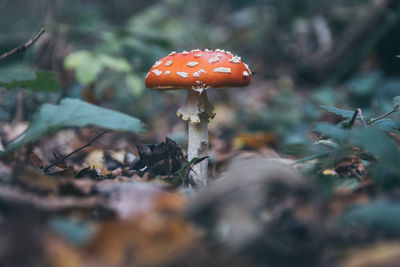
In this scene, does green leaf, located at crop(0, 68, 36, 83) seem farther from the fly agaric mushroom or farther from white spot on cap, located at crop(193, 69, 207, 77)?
white spot on cap, located at crop(193, 69, 207, 77)

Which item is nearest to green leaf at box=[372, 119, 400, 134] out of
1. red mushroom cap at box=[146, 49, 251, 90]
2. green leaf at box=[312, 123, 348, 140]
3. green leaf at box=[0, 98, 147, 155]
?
green leaf at box=[312, 123, 348, 140]

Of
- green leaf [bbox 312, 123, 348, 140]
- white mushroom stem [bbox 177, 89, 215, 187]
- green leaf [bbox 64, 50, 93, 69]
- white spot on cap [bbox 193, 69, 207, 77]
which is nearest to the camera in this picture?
green leaf [bbox 312, 123, 348, 140]

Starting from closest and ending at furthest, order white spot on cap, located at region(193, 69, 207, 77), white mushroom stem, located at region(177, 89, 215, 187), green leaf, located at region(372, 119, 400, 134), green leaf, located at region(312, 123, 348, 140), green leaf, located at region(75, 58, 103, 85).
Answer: green leaf, located at region(312, 123, 348, 140), green leaf, located at region(372, 119, 400, 134), white spot on cap, located at region(193, 69, 207, 77), white mushroom stem, located at region(177, 89, 215, 187), green leaf, located at region(75, 58, 103, 85)

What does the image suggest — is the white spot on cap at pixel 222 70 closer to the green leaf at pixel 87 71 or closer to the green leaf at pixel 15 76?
the green leaf at pixel 15 76

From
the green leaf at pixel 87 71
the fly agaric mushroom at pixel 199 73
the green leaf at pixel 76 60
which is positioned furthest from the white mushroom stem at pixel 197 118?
the green leaf at pixel 76 60

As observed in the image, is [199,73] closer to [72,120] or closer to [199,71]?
[199,71]

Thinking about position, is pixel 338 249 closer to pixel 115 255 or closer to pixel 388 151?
pixel 388 151
